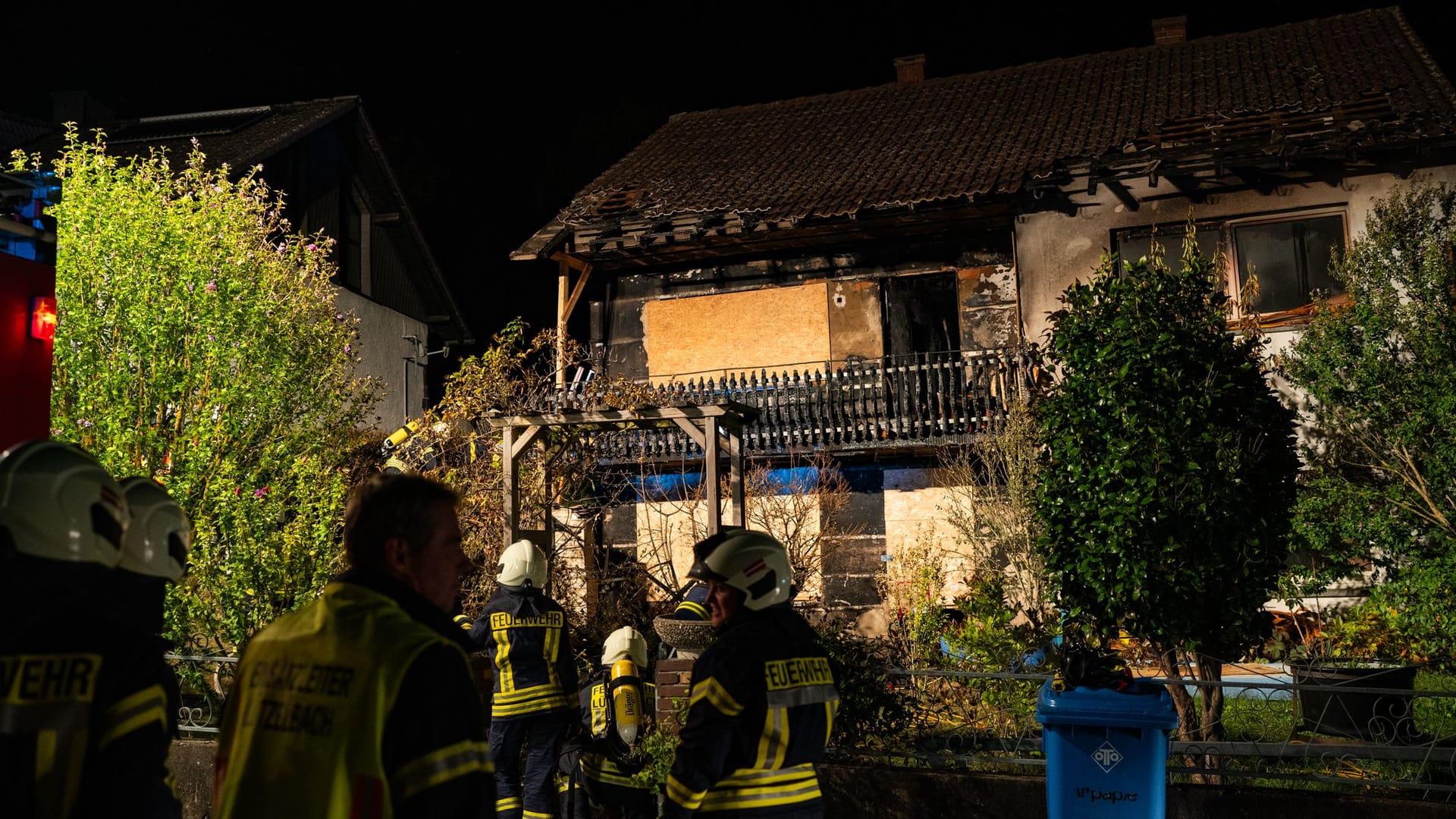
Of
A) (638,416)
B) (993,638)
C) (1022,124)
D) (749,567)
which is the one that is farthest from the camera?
(1022,124)

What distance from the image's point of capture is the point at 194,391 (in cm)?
1073

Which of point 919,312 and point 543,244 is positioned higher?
point 543,244

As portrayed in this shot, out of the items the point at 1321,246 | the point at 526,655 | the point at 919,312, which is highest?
the point at 1321,246

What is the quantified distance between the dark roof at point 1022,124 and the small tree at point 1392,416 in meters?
2.02

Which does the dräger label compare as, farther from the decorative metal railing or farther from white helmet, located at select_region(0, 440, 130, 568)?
the decorative metal railing

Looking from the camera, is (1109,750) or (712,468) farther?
(712,468)

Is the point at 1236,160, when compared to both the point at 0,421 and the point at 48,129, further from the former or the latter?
the point at 48,129

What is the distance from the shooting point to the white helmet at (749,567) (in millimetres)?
3812

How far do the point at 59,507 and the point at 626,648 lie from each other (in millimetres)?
4448

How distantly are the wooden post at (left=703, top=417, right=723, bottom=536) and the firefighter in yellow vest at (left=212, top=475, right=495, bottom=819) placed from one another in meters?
6.65

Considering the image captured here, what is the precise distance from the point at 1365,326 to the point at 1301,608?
353 centimetres

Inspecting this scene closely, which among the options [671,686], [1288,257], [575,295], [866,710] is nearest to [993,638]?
[866,710]

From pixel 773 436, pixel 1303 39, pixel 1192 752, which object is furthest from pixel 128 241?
pixel 1303 39

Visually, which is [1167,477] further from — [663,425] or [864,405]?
[864,405]
